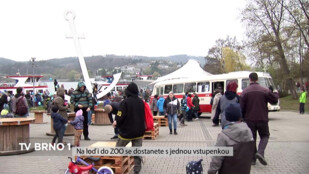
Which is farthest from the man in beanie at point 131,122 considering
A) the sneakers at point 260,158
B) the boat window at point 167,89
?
the boat window at point 167,89

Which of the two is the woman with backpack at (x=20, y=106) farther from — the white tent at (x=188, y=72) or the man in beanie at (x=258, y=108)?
the white tent at (x=188, y=72)

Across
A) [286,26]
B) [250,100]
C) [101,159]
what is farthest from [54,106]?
[286,26]

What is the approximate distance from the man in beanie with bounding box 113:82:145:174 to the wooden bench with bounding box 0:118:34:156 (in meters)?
3.67

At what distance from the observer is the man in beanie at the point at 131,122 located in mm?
6320

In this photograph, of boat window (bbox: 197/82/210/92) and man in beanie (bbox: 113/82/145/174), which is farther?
boat window (bbox: 197/82/210/92)

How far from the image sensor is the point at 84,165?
249 inches

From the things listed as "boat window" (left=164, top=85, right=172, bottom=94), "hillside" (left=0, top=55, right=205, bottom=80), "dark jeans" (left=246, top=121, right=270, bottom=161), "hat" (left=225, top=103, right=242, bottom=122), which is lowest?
"dark jeans" (left=246, top=121, right=270, bottom=161)

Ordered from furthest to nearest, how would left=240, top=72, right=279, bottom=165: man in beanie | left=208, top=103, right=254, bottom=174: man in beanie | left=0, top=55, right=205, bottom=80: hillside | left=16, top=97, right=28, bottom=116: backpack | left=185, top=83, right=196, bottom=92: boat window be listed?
1. left=0, top=55, right=205, bottom=80: hillside
2. left=185, top=83, right=196, bottom=92: boat window
3. left=16, top=97, right=28, bottom=116: backpack
4. left=240, top=72, right=279, bottom=165: man in beanie
5. left=208, top=103, right=254, bottom=174: man in beanie

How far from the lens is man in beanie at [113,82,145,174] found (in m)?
6.32

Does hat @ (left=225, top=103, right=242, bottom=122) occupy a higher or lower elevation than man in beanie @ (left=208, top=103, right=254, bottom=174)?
higher

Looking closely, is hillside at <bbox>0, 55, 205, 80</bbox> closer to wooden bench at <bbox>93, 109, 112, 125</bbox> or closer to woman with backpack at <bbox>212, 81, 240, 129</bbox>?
wooden bench at <bbox>93, 109, 112, 125</bbox>

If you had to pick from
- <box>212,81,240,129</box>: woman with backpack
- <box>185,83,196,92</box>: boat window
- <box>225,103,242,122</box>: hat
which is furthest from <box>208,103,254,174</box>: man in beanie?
<box>185,83,196,92</box>: boat window

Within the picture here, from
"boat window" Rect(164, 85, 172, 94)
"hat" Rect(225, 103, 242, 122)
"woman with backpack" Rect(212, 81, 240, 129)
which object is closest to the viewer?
"hat" Rect(225, 103, 242, 122)

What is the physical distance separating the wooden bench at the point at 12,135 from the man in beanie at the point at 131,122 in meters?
3.67
